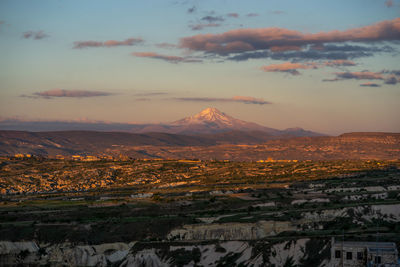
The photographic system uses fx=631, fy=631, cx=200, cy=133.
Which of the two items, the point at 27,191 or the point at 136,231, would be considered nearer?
the point at 136,231

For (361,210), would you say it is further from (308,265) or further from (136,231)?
(136,231)

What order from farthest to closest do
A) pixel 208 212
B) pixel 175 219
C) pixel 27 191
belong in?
pixel 27 191 → pixel 208 212 → pixel 175 219

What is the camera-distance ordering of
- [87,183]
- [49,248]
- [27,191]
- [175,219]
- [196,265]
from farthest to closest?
[87,183]
[27,191]
[175,219]
[49,248]
[196,265]

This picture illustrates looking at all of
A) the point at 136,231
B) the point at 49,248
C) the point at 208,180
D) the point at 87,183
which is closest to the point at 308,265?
the point at 136,231

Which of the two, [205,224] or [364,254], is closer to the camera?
[364,254]

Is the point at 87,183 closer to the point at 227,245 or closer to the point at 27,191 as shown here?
the point at 27,191

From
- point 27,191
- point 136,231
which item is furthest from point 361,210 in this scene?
point 27,191

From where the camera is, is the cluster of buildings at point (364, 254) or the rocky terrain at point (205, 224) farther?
the rocky terrain at point (205, 224)

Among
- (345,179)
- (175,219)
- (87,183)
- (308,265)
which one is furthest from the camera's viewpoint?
(87,183)

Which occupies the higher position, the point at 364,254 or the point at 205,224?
the point at 364,254
